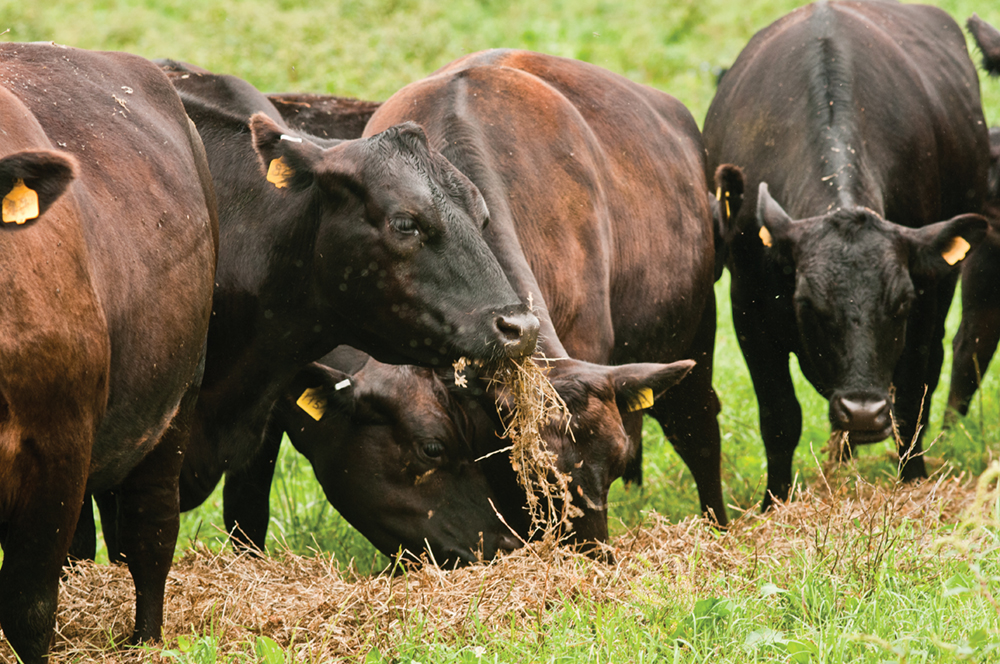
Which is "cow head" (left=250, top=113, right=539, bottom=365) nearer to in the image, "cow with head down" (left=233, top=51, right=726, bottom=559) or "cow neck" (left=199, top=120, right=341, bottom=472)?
"cow neck" (left=199, top=120, right=341, bottom=472)

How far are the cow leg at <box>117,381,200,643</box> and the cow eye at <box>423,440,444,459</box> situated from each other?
1.10m

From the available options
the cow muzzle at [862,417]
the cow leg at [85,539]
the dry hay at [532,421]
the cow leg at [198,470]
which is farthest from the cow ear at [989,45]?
the cow leg at [85,539]

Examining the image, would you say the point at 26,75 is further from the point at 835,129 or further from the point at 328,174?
the point at 835,129

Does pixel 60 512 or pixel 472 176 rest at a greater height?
pixel 472 176

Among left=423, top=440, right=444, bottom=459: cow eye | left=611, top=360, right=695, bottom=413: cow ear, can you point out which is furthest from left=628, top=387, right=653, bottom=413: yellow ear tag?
left=423, top=440, right=444, bottom=459: cow eye

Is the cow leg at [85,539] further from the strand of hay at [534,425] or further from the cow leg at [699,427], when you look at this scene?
the cow leg at [699,427]

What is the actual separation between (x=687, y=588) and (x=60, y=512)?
201cm

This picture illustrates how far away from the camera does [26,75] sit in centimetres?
373

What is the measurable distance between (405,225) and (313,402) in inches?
44.0

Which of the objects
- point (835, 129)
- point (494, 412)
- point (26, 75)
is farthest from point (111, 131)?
point (835, 129)

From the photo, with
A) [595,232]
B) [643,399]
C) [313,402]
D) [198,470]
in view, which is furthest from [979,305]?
[198,470]

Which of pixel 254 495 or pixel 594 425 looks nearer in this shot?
pixel 594 425

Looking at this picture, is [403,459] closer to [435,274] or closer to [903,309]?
[435,274]

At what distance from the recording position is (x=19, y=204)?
109 inches
